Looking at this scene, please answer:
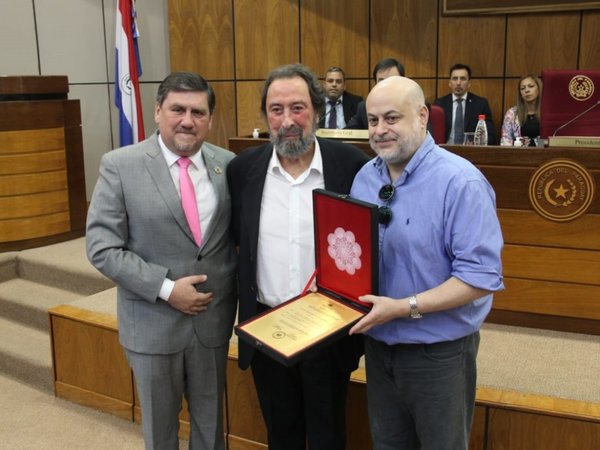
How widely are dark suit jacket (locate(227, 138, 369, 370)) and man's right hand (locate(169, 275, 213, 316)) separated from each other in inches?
4.7

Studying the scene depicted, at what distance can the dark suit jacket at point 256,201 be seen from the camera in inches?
72.7

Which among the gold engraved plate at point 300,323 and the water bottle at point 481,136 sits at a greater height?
the water bottle at point 481,136

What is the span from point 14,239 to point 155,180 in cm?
323

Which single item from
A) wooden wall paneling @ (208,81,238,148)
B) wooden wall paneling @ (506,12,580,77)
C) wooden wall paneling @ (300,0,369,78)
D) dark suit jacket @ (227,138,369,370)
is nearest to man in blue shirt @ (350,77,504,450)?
dark suit jacket @ (227,138,369,370)

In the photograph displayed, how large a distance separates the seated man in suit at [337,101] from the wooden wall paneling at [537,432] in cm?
366

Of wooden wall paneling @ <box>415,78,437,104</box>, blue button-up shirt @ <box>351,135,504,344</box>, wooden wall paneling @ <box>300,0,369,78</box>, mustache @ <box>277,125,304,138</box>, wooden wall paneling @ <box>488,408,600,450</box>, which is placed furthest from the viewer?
wooden wall paneling @ <box>300,0,369,78</box>

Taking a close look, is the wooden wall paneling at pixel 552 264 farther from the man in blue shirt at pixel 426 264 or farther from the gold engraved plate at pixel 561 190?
the man in blue shirt at pixel 426 264

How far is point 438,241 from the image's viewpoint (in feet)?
Answer: 4.90

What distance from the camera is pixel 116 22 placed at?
5.99 m

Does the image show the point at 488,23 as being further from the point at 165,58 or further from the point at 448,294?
the point at 448,294

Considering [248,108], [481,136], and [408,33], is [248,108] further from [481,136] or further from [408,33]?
[481,136]

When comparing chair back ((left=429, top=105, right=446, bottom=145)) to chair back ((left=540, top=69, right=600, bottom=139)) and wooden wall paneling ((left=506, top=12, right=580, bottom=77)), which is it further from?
wooden wall paneling ((left=506, top=12, right=580, bottom=77))

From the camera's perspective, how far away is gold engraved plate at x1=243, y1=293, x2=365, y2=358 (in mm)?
1528

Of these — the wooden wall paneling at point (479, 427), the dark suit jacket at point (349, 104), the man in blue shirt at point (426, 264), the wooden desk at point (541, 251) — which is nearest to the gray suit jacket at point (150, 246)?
the man in blue shirt at point (426, 264)
